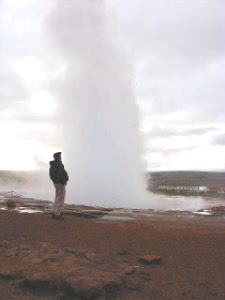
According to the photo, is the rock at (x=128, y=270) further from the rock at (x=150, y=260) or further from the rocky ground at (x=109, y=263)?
the rock at (x=150, y=260)

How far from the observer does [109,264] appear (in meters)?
4.73

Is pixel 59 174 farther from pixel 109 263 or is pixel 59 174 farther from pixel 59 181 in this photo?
pixel 109 263

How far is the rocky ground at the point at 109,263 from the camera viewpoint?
3906 millimetres

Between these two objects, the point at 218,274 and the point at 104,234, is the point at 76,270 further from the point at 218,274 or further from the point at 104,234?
the point at 104,234

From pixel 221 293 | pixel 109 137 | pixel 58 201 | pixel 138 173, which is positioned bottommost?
pixel 221 293

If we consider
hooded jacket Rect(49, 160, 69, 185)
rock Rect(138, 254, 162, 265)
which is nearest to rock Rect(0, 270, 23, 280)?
rock Rect(138, 254, 162, 265)

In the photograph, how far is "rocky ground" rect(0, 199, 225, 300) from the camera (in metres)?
3.91

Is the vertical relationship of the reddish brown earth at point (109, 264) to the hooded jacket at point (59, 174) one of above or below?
below

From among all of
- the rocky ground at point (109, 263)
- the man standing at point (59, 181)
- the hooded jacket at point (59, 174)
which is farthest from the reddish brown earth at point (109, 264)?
the hooded jacket at point (59, 174)

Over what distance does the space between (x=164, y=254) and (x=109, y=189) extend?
1532 centimetres

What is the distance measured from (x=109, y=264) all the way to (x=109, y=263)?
5cm

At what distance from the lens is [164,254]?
17.9 ft

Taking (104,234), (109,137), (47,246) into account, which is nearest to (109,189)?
(109,137)

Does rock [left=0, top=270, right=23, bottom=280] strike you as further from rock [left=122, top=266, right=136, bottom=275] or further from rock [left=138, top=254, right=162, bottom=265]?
rock [left=138, top=254, right=162, bottom=265]
